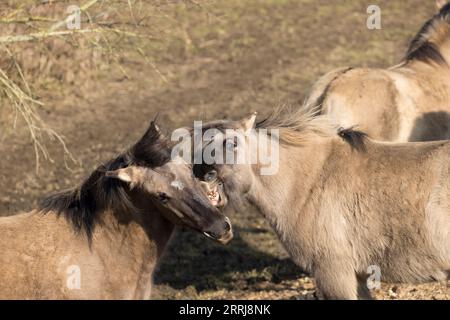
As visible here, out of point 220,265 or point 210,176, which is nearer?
point 210,176

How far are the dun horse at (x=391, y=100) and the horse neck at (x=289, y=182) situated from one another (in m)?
1.35

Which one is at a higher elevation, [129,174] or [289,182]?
[129,174]

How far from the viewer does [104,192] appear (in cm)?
576

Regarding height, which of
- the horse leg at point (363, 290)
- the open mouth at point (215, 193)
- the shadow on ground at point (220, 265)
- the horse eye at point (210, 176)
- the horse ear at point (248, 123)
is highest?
the horse ear at point (248, 123)

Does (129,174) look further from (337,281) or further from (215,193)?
(337,281)

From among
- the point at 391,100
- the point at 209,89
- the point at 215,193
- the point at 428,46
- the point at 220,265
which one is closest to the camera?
the point at 215,193

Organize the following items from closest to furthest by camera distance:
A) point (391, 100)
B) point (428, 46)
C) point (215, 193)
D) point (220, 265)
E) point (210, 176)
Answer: point (215, 193), point (210, 176), point (391, 100), point (428, 46), point (220, 265)

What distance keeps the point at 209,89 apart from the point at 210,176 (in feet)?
30.3

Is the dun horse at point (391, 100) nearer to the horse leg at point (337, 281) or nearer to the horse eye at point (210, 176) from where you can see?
the horse eye at point (210, 176)

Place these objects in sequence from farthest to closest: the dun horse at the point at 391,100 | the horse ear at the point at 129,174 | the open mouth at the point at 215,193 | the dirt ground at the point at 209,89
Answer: the dirt ground at the point at 209,89, the dun horse at the point at 391,100, the open mouth at the point at 215,193, the horse ear at the point at 129,174

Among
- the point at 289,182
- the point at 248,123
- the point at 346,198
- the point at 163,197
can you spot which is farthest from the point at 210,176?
the point at 346,198

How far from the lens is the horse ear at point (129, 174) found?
5520 mm

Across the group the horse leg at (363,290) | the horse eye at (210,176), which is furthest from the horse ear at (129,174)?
the horse leg at (363,290)

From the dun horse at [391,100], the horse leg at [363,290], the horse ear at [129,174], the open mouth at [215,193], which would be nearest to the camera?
the horse ear at [129,174]
